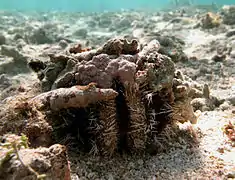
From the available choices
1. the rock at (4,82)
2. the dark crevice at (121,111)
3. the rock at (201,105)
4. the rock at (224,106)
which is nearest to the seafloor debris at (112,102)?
the dark crevice at (121,111)

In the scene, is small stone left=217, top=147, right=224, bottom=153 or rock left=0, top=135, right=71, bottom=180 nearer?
rock left=0, top=135, right=71, bottom=180

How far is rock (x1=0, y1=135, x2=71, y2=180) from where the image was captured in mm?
2068

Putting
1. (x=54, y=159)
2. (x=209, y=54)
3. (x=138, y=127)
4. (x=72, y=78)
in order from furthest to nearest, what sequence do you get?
(x=209, y=54) → (x=72, y=78) → (x=138, y=127) → (x=54, y=159)

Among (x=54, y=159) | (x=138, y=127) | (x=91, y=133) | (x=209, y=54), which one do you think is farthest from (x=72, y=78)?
(x=209, y=54)

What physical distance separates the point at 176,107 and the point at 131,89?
71 cm

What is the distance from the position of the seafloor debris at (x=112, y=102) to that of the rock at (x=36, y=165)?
2.49 feet

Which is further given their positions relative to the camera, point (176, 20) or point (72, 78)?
point (176, 20)

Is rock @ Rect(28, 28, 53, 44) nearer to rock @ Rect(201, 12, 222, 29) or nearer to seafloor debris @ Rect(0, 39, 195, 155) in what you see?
rock @ Rect(201, 12, 222, 29)

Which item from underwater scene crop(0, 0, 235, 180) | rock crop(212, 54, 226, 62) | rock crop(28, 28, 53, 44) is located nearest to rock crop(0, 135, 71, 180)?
underwater scene crop(0, 0, 235, 180)

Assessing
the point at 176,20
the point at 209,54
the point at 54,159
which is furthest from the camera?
the point at 176,20

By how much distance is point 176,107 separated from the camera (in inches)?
145

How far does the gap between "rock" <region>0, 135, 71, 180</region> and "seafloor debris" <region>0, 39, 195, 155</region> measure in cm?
76

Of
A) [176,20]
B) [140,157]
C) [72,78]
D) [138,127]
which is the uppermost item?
[72,78]

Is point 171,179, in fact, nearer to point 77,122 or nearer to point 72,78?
point 77,122
